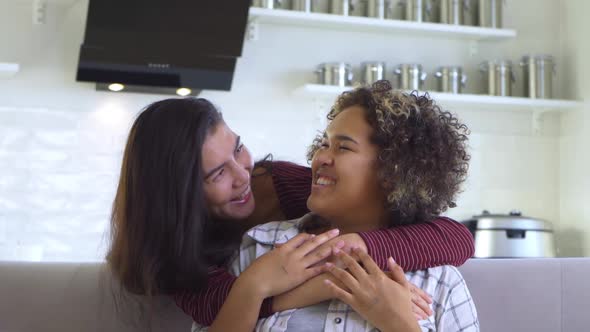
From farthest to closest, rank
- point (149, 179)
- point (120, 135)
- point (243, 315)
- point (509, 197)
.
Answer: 1. point (509, 197)
2. point (120, 135)
3. point (149, 179)
4. point (243, 315)

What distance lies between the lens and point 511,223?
11.4 ft

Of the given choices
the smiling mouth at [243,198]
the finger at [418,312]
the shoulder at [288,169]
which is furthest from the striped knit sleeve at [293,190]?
the finger at [418,312]

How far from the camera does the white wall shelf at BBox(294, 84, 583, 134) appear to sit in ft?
11.8

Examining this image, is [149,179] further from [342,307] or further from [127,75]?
[127,75]

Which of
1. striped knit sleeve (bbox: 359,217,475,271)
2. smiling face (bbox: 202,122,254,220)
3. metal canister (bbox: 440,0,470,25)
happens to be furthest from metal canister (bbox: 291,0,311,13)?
striped knit sleeve (bbox: 359,217,475,271)

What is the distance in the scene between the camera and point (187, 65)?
3385mm

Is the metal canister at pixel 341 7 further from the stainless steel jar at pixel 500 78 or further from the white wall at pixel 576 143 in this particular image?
the white wall at pixel 576 143

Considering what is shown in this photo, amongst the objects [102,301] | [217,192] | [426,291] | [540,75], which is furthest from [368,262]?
[540,75]

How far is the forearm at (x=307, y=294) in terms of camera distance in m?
1.32

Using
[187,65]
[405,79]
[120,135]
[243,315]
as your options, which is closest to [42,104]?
[120,135]

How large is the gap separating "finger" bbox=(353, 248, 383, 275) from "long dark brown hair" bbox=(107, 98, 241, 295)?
266 millimetres

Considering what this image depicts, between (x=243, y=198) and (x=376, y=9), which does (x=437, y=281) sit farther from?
(x=376, y=9)

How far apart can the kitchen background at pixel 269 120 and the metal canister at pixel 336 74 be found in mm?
138

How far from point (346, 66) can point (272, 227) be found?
2.22m
